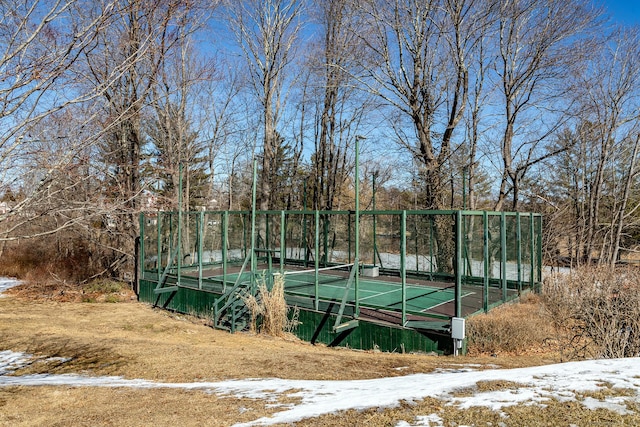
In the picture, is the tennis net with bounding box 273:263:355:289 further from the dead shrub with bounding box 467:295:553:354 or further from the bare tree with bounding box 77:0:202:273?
the bare tree with bounding box 77:0:202:273

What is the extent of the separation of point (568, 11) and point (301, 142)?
14.3 m

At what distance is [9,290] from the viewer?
1521 cm

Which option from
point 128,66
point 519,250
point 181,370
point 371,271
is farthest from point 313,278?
point 128,66

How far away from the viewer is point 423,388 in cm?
368

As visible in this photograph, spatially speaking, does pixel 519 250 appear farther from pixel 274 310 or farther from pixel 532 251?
pixel 274 310

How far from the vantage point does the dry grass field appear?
3.09 meters

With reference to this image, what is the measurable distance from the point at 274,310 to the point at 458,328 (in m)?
3.65

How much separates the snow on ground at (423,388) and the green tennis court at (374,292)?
4.26 metres

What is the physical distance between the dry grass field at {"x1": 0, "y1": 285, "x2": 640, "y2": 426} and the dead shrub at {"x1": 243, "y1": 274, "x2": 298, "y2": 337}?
0.28 m

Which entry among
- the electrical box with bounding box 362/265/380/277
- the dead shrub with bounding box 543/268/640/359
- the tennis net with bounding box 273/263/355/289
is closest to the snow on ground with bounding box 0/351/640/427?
the dead shrub with bounding box 543/268/640/359

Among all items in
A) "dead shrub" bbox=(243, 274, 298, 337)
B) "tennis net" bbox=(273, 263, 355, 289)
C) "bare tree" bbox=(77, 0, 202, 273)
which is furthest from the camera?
"tennis net" bbox=(273, 263, 355, 289)

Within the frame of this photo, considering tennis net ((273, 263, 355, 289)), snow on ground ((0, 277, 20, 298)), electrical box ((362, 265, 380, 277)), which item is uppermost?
electrical box ((362, 265, 380, 277))

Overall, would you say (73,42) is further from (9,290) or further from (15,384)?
(9,290)

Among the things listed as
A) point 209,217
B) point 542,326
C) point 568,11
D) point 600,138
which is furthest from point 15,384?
point 600,138
